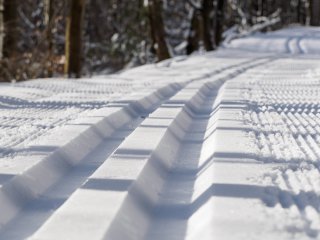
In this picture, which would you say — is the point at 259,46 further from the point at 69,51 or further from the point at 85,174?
the point at 85,174

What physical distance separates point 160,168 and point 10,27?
411 inches

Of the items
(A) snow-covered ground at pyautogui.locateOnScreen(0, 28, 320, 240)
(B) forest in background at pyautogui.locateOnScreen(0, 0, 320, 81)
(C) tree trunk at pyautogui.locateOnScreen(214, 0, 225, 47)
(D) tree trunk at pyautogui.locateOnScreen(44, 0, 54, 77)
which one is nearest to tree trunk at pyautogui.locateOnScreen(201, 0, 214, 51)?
(B) forest in background at pyautogui.locateOnScreen(0, 0, 320, 81)

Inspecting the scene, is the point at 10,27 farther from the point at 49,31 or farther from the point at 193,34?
the point at 193,34

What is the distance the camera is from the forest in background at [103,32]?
13328 mm

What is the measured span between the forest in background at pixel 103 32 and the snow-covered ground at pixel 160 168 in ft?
24.5

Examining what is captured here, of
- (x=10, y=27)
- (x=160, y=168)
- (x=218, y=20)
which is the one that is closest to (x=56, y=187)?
(x=160, y=168)

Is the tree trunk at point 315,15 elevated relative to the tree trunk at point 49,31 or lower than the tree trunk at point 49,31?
lower

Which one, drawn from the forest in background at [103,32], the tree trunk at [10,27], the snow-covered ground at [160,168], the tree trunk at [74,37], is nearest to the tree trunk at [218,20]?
the forest in background at [103,32]

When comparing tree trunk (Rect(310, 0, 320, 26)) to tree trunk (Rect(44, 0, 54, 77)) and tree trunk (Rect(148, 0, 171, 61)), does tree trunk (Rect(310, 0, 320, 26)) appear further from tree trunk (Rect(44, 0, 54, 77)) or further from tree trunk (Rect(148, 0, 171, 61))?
tree trunk (Rect(44, 0, 54, 77))

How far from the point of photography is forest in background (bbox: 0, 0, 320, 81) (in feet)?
43.7

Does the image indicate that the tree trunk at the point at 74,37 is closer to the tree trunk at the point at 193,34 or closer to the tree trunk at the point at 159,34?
the tree trunk at the point at 159,34

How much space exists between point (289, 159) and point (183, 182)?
680mm

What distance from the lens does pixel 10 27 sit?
41.9ft

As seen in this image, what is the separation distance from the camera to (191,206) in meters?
2.61
